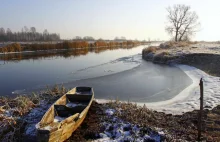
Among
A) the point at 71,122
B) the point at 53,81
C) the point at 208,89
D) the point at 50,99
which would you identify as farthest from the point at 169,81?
the point at 71,122

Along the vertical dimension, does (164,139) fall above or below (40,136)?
below

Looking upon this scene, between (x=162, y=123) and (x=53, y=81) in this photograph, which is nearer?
(x=162, y=123)

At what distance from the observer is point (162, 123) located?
755 centimetres

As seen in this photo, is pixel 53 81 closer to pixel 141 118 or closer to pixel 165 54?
pixel 141 118

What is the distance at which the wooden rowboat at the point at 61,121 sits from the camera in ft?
18.0

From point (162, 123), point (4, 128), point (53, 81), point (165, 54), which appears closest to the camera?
point (4, 128)

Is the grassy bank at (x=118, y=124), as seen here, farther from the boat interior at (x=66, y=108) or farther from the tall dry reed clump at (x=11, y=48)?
the tall dry reed clump at (x=11, y=48)

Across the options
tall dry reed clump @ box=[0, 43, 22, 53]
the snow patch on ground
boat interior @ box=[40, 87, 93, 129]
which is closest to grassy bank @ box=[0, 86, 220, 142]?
the snow patch on ground

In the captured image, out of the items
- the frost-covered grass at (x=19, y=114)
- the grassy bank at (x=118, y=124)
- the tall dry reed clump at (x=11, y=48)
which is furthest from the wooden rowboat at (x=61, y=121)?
the tall dry reed clump at (x=11, y=48)

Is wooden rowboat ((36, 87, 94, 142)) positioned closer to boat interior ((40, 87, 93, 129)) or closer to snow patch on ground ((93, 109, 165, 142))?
boat interior ((40, 87, 93, 129))

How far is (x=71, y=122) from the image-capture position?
21.3ft

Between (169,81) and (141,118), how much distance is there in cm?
883

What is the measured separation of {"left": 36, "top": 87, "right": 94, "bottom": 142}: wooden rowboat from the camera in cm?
548

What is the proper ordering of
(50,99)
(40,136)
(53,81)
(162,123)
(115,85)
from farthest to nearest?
(53,81) < (115,85) < (50,99) < (162,123) < (40,136)
